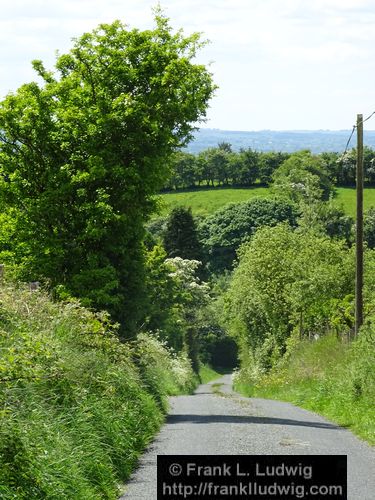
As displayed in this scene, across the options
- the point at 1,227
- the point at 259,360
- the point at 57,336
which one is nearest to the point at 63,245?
the point at 1,227

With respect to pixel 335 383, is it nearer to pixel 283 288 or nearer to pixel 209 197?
pixel 283 288

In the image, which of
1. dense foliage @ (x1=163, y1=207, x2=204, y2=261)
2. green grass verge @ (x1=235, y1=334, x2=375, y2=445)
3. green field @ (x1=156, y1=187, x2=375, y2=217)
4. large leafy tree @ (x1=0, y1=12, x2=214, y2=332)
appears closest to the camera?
green grass verge @ (x1=235, y1=334, x2=375, y2=445)

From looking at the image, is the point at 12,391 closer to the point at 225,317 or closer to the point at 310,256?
the point at 310,256

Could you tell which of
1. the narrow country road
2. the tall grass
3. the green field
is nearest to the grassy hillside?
the green field

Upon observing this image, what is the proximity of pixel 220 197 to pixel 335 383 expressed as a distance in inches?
4679

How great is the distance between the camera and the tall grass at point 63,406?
10.0 meters

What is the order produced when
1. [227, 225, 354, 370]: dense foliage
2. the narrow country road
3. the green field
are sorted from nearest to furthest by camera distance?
the narrow country road
[227, 225, 354, 370]: dense foliage
the green field

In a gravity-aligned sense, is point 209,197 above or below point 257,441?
above

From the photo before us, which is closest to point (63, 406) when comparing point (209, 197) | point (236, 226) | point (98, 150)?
point (98, 150)

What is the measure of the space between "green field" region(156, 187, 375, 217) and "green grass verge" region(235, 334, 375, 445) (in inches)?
3467

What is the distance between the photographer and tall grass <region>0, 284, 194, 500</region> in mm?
10039

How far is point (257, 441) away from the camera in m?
17.1

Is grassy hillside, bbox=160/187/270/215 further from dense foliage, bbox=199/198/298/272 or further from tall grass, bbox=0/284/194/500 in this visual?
tall grass, bbox=0/284/194/500

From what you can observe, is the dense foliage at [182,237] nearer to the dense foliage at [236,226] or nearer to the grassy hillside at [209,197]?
the dense foliage at [236,226]
